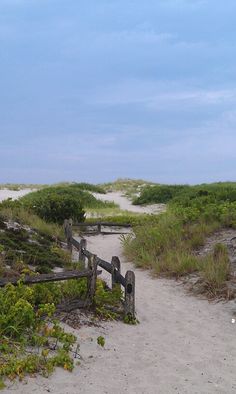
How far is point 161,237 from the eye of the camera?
15.1 m

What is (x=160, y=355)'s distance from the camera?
25.4 ft

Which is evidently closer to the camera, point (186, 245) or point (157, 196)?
point (186, 245)

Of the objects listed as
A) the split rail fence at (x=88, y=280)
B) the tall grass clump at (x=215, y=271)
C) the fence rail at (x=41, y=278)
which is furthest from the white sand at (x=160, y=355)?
the fence rail at (x=41, y=278)

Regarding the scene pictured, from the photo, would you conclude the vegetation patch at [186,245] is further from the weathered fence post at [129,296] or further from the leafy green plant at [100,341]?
the leafy green plant at [100,341]

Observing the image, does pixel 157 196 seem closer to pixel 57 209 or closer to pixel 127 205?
pixel 127 205

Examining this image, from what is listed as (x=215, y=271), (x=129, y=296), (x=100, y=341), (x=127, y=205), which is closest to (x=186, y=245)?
(x=215, y=271)

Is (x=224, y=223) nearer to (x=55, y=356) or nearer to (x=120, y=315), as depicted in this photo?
(x=120, y=315)

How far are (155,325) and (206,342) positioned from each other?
1024mm

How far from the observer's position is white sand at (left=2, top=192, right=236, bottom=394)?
6445 millimetres

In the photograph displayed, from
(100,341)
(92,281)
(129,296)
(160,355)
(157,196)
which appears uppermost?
Answer: (157,196)

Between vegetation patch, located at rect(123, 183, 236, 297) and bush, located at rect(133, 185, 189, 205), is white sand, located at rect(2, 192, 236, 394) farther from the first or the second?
bush, located at rect(133, 185, 189, 205)

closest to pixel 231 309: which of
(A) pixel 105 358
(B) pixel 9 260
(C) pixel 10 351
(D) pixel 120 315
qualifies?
(D) pixel 120 315

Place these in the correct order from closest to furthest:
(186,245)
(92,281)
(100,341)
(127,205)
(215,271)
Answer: (100,341) < (92,281) < (215,271) < (186,245) < (127,205)

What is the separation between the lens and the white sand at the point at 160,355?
6.45 metres
